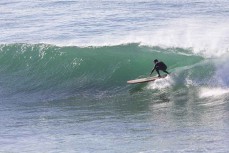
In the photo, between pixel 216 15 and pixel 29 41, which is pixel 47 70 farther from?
pixel 216 15

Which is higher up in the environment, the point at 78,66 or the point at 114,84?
the point at 78,66

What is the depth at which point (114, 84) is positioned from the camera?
25.8 metres

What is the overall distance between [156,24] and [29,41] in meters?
8.06

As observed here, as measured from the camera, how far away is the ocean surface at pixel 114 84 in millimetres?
18234

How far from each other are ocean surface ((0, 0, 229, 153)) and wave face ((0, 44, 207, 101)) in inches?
1.8

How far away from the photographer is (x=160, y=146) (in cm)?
1712

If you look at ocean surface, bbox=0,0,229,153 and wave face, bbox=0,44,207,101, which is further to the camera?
wave face, bbox=0,44,207,101

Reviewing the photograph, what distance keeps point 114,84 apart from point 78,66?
2.90 metres

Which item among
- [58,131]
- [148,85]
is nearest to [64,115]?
[58,131]

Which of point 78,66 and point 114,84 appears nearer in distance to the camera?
point 114,84

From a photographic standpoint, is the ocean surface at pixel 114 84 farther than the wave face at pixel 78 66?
No

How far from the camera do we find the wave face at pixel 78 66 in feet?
85.9

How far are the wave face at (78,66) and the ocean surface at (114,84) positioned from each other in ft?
0.15

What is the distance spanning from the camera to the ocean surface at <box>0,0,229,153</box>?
18234 mm
